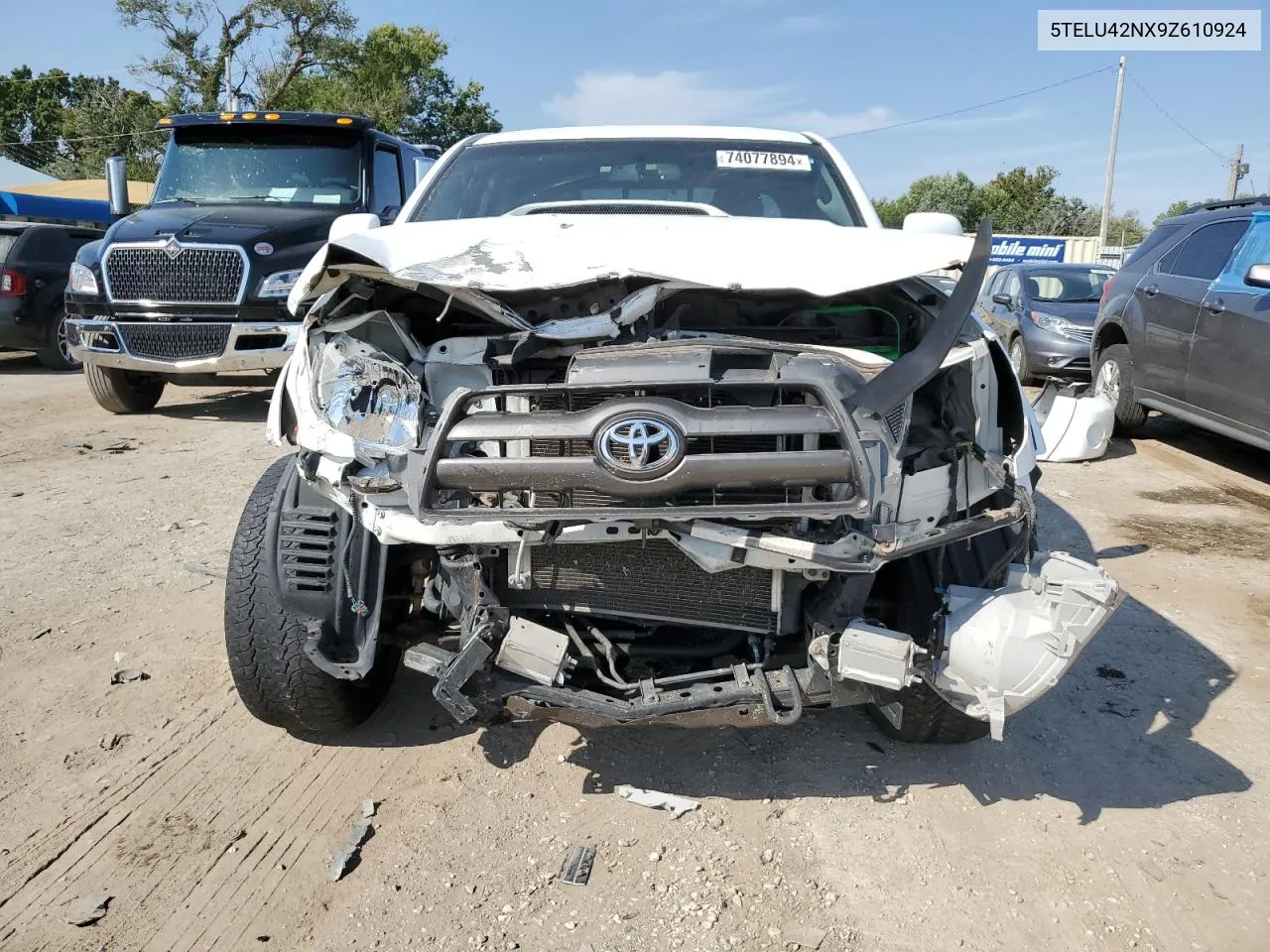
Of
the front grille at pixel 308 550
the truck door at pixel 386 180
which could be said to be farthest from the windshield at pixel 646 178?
the truck door at pixel 386 180

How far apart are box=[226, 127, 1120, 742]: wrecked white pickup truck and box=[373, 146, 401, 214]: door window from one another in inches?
213

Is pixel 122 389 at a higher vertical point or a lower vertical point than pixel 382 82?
lower

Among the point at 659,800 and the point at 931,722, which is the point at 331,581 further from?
the point at 931,722

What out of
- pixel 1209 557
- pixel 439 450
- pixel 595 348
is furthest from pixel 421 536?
pixel 1209 557

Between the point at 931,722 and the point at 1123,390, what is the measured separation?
567 cm

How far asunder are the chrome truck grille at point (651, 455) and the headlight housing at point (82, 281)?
649cm

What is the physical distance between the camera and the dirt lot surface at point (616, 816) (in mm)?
2086

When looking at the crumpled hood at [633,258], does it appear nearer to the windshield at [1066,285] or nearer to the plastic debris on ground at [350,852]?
the plastic debris on ground at [350,852]

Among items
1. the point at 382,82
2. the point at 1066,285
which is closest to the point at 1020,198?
the point at 382,82

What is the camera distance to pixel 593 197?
3.71 m

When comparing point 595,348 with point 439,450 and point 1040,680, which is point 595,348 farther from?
point 1040,680

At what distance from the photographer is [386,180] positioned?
7871 millimetres

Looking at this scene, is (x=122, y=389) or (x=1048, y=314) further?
(x=1048, y=314)

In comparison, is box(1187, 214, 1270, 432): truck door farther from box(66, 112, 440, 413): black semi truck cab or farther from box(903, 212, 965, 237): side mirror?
box(66, 112, 440, 413): black semi truck cab
